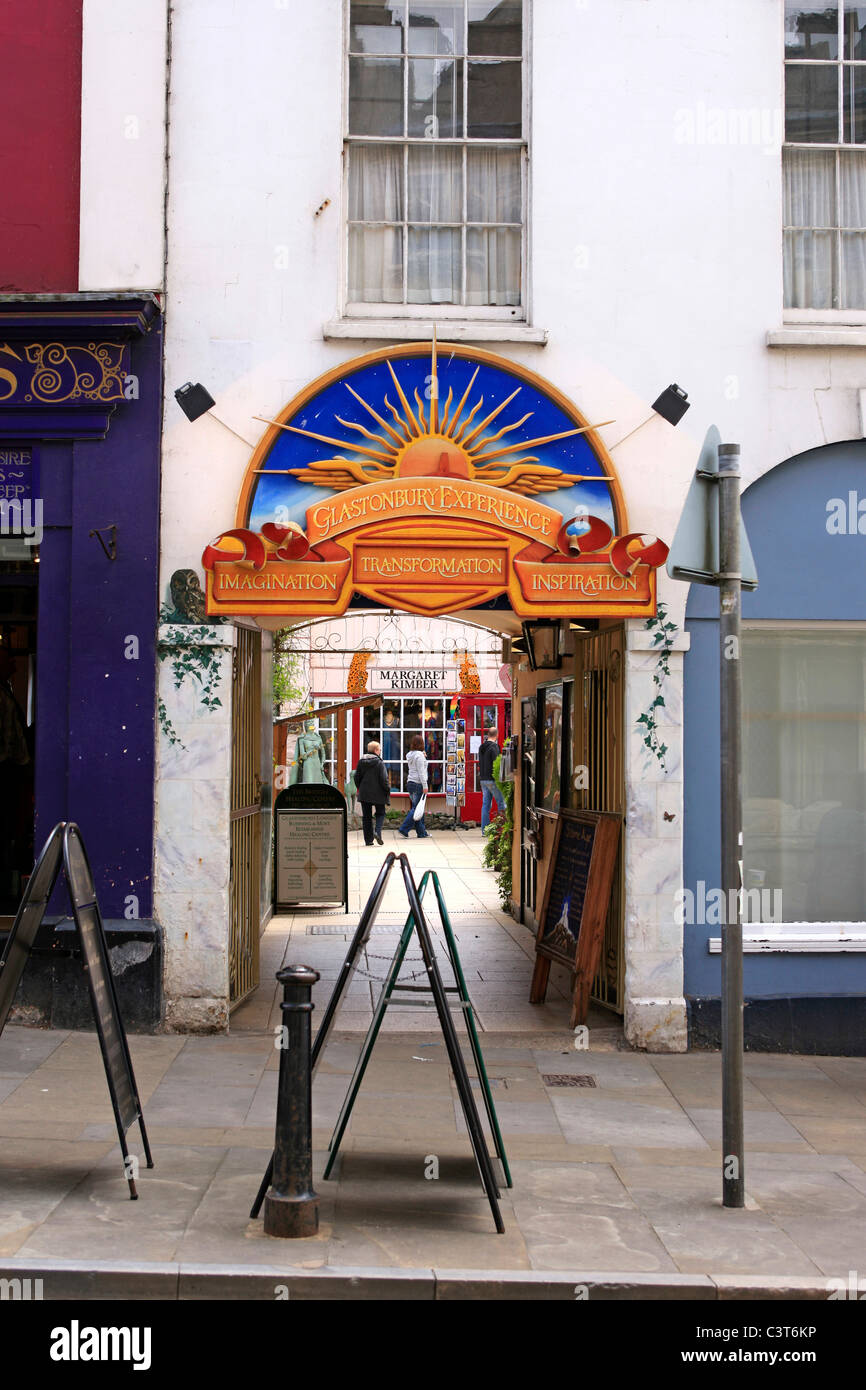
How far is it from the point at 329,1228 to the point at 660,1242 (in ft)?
4.32

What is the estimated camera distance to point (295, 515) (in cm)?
851

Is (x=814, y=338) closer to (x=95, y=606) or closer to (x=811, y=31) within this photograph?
(x=811, y=31)

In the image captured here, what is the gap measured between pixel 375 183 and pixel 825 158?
3074 millimetres

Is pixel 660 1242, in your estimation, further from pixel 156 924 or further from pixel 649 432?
pixel 649 432

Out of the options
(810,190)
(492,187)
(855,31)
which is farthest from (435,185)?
(855,31)

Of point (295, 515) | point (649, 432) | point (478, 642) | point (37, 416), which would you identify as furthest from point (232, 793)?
point (478, 642)

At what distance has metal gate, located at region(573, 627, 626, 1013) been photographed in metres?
8.85

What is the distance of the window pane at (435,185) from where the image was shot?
354 inches

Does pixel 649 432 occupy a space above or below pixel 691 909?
above

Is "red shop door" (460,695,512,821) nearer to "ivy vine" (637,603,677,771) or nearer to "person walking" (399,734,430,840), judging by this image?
"person walking" (399,734,430,840)

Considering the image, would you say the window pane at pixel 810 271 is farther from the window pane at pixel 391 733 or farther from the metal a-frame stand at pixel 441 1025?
the window pane at pixel 391 733

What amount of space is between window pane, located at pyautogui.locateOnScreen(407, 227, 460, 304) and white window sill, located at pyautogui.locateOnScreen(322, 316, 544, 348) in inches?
17.2

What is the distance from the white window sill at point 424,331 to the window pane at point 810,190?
6.61 feet
